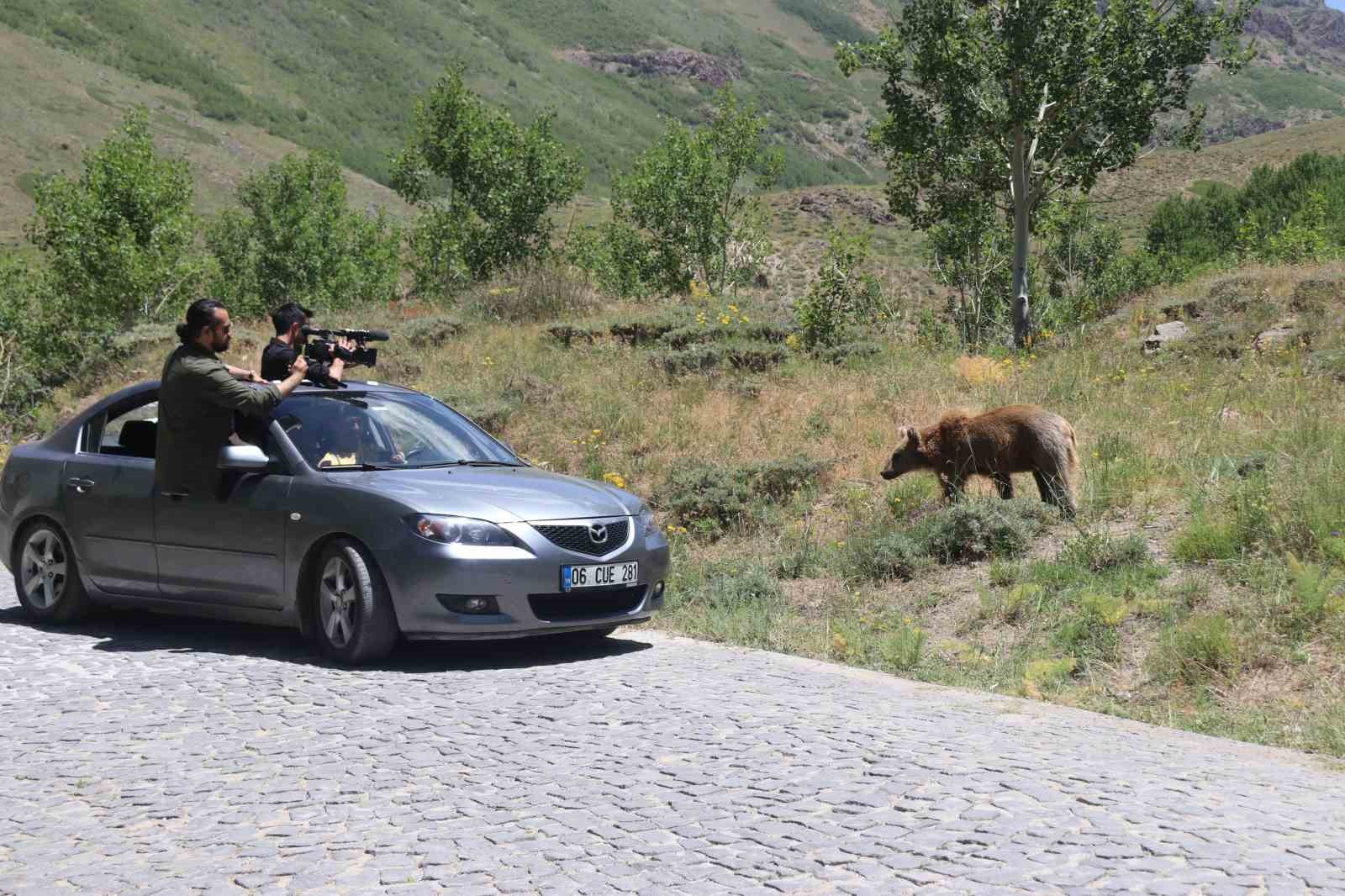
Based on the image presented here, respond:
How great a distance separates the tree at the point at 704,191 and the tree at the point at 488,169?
21.3 feet

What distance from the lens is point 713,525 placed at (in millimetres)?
12172

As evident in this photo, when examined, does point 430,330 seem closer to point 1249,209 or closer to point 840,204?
point 1249,209

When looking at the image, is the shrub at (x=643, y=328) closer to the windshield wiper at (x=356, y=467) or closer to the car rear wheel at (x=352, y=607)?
the windshield wiper at (x=356, y=467)

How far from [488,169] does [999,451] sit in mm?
36515

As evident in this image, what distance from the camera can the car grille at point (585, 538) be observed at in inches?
288

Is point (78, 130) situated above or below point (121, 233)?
above

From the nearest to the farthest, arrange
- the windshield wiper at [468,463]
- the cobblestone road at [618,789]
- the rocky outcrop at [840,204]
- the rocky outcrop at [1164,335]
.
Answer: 1. the cobblestone road at [618,789]
2. the windshield wiper at [468,463]
3. the rocky outcrop at [1164,335]
4. the rocky outcrop at [840,204]

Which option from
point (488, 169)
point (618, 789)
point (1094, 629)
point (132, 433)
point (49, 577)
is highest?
point (488, 169)

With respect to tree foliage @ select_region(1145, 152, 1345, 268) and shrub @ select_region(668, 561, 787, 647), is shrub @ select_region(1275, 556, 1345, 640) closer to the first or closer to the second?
shrub @ select_region(668, 561, 787, 647)

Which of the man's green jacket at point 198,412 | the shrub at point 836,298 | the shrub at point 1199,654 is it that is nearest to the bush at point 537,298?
the shrub at point 836,298

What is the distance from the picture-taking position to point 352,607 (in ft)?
23.8

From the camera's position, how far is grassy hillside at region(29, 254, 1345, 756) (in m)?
7.19

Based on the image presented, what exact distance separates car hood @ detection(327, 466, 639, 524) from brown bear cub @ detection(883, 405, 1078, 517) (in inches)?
155

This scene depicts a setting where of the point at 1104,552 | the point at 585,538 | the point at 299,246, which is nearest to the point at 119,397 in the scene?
the point at 585,538
